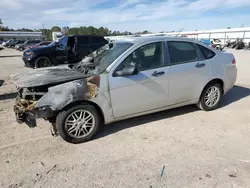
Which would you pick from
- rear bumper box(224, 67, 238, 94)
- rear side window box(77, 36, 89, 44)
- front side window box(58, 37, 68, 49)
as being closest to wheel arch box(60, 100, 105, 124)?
rear bumper box(224, 67, 238, 94)

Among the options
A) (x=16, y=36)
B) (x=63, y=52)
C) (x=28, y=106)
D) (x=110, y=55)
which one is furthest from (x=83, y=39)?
(x=16, y=36)

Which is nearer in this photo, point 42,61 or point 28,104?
point 28,104

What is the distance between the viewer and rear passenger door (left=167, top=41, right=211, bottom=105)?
431cm

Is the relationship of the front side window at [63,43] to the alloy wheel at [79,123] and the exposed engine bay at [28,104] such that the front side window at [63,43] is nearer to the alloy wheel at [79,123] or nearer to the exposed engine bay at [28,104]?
the exposed engine bay at [28,104]

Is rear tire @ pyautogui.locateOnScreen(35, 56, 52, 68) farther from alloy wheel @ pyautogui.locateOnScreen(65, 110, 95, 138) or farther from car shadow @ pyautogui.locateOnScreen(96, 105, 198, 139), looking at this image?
alloy wheel @ pyautogui.locateOnScreen(65, 110, 95, 138)

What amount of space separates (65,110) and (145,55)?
1.75 metres

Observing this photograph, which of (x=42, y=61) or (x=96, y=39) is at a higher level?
(x=96, y=39)

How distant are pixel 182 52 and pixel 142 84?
3.95 feet

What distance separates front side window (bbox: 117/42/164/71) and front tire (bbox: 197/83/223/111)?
140cm

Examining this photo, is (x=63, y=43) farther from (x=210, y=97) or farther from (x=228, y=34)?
(x=228, y=34)

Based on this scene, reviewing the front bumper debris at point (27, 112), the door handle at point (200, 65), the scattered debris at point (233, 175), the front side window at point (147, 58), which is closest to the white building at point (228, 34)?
the door handle at point (200, 65)

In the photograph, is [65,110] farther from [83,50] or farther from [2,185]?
[83,50]

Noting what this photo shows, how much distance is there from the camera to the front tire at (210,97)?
4875 millimetres

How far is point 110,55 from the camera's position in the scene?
4141mm
